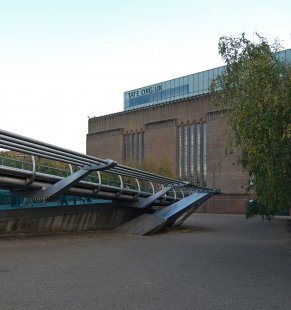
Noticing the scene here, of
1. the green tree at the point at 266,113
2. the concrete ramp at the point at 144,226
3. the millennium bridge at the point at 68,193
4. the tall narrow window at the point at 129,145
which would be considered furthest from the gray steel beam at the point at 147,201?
the tall narrow window at the point at 129,145

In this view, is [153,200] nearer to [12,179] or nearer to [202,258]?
[12,179]

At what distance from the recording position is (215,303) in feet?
26.8

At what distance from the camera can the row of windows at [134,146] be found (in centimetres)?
9543

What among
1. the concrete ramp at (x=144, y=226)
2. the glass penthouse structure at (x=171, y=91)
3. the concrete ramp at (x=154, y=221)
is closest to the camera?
the concrete ramp at (x=144, y=226)

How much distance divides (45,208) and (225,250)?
10518mm

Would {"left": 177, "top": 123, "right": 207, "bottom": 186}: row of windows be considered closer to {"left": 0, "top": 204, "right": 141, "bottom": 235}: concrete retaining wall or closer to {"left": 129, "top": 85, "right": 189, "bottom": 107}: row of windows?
{"left": 129, "top": 85, "right": 189, "bottom": 107}: row of windows

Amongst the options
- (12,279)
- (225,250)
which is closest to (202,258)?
(225,250)

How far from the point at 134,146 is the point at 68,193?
71.2 meters

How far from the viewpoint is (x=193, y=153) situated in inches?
3393

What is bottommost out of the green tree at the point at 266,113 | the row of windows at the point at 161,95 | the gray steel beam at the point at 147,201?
the gray steel beam at the point at 147,201

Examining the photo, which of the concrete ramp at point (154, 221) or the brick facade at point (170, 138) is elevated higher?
the brick facade at point (170, 138)

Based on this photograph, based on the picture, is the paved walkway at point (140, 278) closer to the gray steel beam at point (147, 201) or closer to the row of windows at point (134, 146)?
the gray steel beam at point (147, 201)

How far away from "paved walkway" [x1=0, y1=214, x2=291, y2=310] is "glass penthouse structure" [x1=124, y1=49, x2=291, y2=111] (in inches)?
2760

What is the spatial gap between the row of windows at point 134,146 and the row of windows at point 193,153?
31.7 ft
